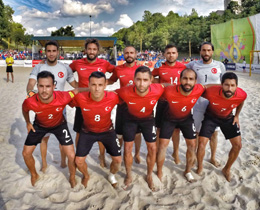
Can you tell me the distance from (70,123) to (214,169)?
4.93 m

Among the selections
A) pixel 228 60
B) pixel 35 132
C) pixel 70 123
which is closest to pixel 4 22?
pixel 228 60

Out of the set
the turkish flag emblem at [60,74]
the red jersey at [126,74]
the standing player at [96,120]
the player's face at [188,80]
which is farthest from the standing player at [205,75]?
the turkish flag emblem at [60,74]

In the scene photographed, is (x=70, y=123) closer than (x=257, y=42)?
Yes

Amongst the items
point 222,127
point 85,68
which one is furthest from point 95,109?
→ point 222,127

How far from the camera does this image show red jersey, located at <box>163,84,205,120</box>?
388 cm

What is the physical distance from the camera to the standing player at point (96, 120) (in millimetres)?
3641

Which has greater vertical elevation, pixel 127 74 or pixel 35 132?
pixel 127 74

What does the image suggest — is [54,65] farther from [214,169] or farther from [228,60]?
[228,60]

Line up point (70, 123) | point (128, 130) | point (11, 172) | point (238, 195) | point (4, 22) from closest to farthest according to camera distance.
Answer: point (238, 195), point (128, 130), point (11, 172), point (70, 123), point (4, 22)

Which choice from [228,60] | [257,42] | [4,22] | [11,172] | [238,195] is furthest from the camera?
[4,22]

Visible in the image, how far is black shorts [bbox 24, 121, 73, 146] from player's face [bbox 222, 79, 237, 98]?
113 inches

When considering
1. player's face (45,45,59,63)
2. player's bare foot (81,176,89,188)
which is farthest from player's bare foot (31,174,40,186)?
player's face (45,45,59,63)

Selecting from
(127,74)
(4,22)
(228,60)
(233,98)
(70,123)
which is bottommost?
(70,123)

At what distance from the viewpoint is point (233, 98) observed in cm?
392
